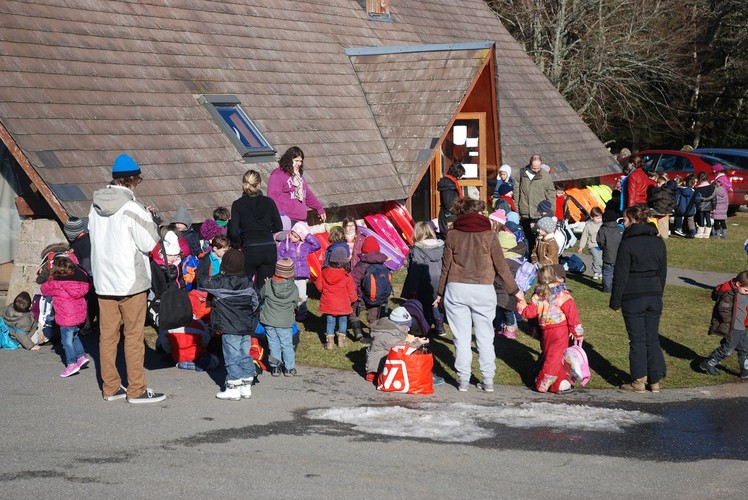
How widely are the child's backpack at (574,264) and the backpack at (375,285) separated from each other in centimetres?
631

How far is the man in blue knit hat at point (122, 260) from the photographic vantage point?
887 cm

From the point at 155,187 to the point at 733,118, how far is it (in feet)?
110

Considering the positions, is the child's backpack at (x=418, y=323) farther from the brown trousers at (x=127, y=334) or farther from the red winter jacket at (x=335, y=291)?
the brown trousers at (x=127, y=334)

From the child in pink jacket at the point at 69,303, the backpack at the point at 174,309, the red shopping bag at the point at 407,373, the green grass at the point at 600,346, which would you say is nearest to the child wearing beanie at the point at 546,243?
the green grass at the point at 600,346

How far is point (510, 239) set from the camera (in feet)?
43.7

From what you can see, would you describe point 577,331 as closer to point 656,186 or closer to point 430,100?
point 430,100

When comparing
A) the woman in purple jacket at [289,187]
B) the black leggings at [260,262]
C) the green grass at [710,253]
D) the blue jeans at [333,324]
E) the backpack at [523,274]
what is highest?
the woman in purple jacket at [289,187]

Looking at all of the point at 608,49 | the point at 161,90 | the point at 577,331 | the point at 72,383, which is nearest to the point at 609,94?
the point at 608,49

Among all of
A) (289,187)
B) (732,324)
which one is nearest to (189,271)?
(289,187)

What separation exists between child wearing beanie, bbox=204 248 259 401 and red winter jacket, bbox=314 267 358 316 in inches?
85.3

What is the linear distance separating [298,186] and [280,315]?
9.97 feet

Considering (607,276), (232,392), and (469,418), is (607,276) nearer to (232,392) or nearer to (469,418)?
(469,418)

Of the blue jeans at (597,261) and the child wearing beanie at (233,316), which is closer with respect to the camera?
the child wearing beanie at (233,316)

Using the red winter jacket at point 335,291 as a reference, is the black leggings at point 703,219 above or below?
above
